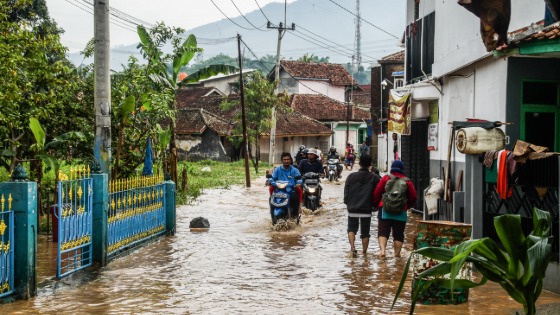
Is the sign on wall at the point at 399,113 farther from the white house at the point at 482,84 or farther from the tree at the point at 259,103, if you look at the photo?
the tree at the point at 259,103

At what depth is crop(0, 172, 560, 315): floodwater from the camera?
8969mm

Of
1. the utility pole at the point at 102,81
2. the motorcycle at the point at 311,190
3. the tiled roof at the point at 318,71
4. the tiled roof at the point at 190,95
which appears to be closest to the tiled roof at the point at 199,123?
the tiled roof at the point at 190,95

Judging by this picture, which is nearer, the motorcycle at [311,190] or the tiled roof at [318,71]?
the motorcycle at [311,190]

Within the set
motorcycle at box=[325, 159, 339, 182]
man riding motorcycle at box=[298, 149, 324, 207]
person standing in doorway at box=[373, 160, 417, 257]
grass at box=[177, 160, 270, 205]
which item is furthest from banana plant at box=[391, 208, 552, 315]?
motorcycle at box=[325, 159, 339, 182]

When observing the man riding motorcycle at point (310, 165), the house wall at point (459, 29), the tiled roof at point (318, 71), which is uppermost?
the tiled roof at point (318, 71)

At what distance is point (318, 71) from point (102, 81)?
184ft

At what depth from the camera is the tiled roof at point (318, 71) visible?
67.1 meters

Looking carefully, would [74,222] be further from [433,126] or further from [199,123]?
[199,123]

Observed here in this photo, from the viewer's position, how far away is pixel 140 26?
70.6 feet

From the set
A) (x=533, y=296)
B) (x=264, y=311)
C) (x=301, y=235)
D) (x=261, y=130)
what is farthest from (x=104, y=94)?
(x=261, y=130)

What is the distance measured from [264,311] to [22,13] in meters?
Result: 23.1

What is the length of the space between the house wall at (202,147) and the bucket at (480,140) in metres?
42.2

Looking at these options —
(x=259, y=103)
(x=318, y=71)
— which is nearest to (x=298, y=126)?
(x=259, y=103)

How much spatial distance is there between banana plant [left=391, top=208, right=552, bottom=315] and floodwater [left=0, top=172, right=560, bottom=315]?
10.4 feet
